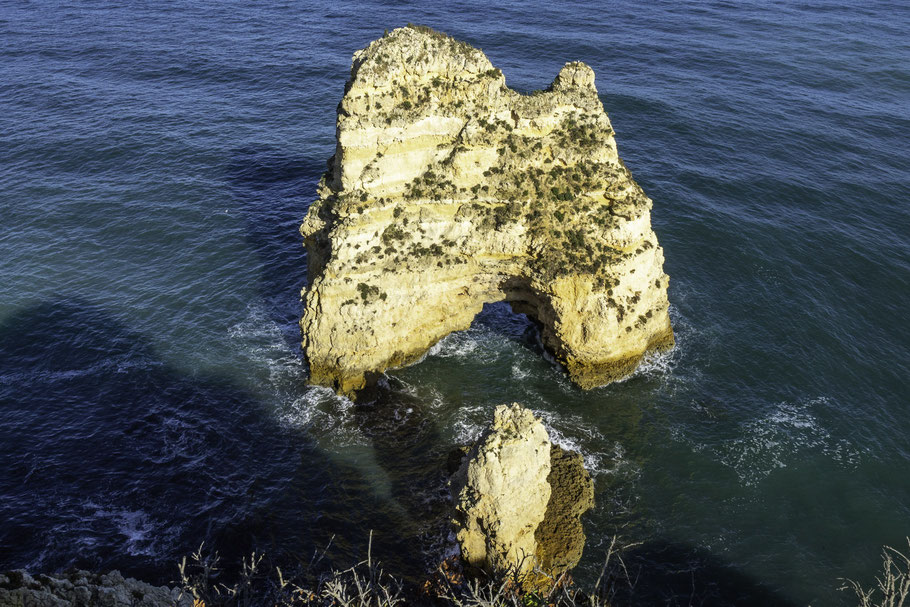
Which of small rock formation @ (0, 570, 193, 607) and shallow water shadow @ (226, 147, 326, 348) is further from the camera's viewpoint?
shallow water shadow @ (226, 147, 326, 348)

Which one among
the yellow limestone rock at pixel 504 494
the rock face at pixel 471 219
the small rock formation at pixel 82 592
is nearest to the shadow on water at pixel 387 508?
the yellow limestone rock at pixel 504 494

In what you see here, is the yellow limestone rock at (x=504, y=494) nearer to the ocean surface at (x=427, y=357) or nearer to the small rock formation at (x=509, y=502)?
the small rock formation at (x=509, y=502)

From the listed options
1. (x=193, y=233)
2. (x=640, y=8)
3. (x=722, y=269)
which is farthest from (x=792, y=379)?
(x=640, y=8)

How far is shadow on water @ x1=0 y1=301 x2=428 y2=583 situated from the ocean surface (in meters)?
0.18

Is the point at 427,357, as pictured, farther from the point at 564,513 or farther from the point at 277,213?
the point at 277,213

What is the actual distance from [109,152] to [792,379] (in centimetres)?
8096

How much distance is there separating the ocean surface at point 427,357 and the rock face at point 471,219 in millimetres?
4527

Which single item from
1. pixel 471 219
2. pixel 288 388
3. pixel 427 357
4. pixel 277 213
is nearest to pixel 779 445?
pixel 427 357

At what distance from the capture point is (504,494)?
3712cm

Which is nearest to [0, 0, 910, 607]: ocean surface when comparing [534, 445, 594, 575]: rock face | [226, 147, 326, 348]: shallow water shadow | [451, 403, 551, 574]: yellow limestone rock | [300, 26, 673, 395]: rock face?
[226, 147, 326, 348]: shallow water shadow

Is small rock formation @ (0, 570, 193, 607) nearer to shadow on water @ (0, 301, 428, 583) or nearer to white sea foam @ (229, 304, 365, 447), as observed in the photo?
shadow on water @ (0, 301, 428, 583)

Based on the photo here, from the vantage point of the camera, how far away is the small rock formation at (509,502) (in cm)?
3703

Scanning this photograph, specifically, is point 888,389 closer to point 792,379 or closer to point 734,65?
point 792,379

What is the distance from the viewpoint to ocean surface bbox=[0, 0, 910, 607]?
1676 inches
